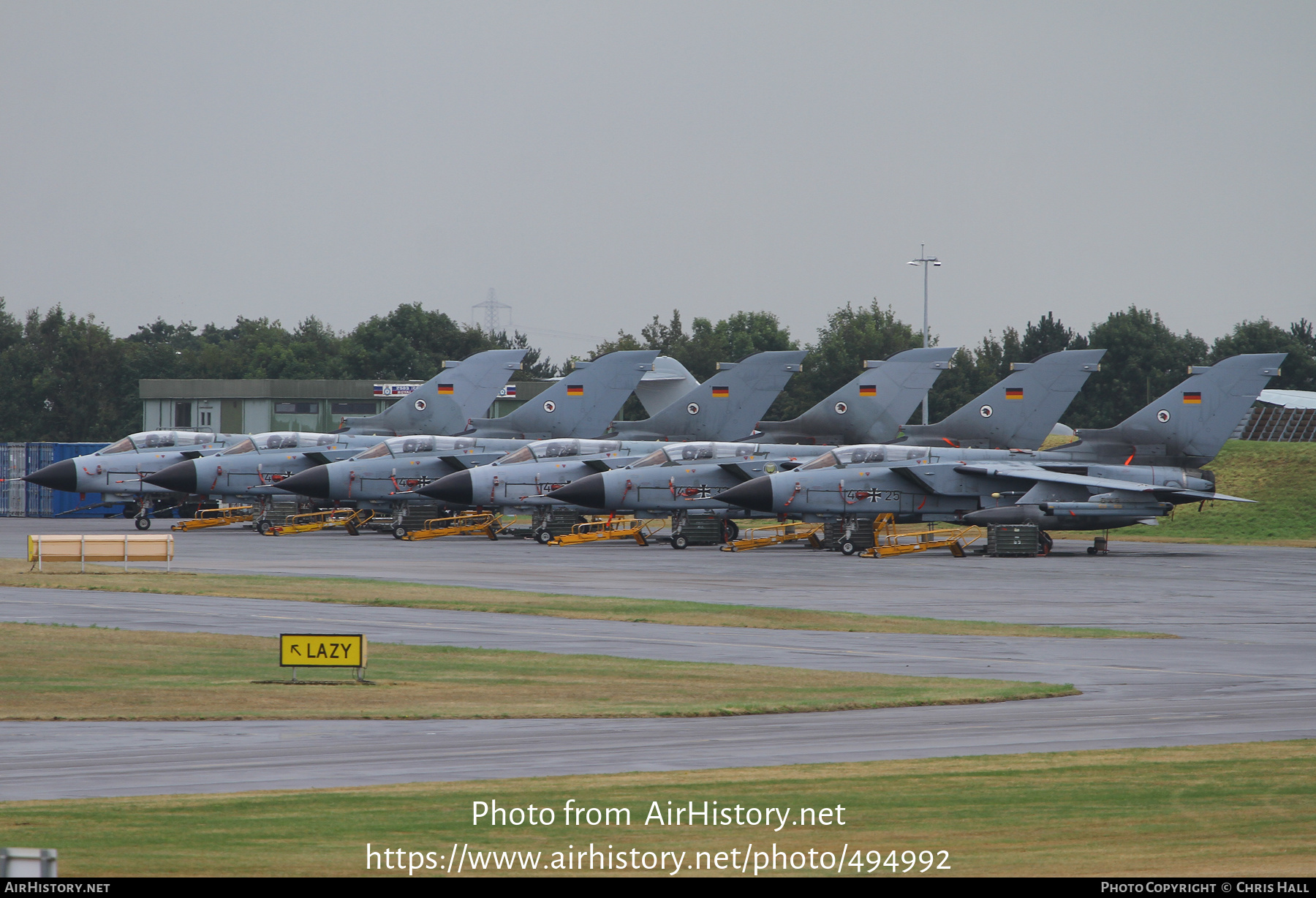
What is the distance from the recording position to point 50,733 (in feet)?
41.7

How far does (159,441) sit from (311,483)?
7.16 metres

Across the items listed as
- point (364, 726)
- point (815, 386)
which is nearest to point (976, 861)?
point (364, 726)

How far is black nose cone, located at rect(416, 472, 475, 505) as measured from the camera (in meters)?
44.6

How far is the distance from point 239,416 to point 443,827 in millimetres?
69314

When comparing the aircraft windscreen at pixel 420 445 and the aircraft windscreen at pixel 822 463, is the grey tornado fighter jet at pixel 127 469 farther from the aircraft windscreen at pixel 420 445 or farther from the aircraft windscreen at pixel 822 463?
the aircraft windscreen at pixel 822 463

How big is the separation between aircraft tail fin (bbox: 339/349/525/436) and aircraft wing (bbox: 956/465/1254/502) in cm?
2047

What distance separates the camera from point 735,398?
167 ft

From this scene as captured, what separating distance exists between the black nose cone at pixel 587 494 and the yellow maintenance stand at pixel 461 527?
5.14 meters

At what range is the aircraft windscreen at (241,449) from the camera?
48.4m

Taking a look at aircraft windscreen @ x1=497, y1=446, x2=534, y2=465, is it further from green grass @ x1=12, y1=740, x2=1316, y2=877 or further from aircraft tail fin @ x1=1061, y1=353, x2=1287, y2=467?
green grass @ x1=12, y1=740, x2=1316, y2=877

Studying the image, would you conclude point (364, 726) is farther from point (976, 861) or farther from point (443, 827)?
point (976, 861)

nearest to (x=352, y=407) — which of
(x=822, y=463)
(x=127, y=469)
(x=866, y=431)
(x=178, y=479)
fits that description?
(x=127, y=469)

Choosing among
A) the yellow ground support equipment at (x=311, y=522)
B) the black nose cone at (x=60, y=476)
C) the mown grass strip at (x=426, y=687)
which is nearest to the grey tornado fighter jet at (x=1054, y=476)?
the yellow ground support equipment at (x=311, y=522)

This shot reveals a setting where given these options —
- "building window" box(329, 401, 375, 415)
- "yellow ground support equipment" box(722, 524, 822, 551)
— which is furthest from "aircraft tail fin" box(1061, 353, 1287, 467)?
"building window" box(329, 401, 375, 415)
